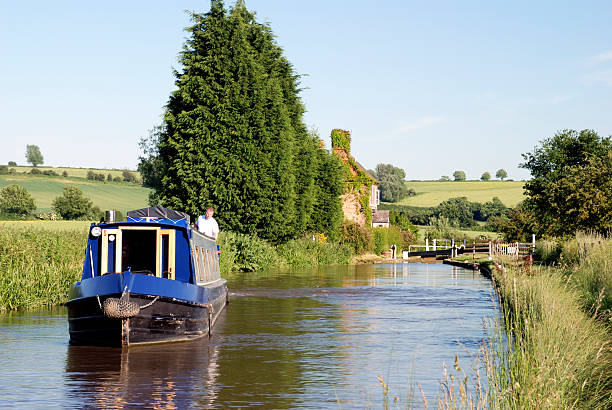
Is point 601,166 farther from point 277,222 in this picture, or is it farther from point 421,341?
point 421,341

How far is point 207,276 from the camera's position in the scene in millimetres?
20594

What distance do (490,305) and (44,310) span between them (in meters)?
12.9

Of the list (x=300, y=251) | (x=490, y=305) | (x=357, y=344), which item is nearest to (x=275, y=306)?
(x=490, y=305)

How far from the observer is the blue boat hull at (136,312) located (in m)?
15.2

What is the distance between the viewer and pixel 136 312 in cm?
1511

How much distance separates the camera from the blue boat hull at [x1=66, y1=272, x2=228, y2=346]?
1525cm

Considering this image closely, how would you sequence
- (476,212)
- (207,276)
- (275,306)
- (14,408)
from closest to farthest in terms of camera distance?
(14,408), (207,276), (275,306), (476,212)

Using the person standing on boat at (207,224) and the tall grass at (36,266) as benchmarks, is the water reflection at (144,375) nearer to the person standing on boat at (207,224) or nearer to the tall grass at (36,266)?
the tall grass at (36,266)

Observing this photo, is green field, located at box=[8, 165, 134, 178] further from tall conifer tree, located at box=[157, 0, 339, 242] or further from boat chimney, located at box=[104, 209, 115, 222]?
boat chimney, located at box=[104, 209, 115, 222]

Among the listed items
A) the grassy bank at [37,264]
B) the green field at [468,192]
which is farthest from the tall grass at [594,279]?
the green field at [468,192]

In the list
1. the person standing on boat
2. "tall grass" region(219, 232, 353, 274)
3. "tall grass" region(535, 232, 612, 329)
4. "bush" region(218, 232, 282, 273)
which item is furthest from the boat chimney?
"bush" region(218, 232, 282, 273)

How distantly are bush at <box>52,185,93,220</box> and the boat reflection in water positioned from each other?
73968 millimetres

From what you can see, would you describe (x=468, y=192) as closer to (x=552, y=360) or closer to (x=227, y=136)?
(x=227, y=136)

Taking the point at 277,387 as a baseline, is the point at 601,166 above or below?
above
